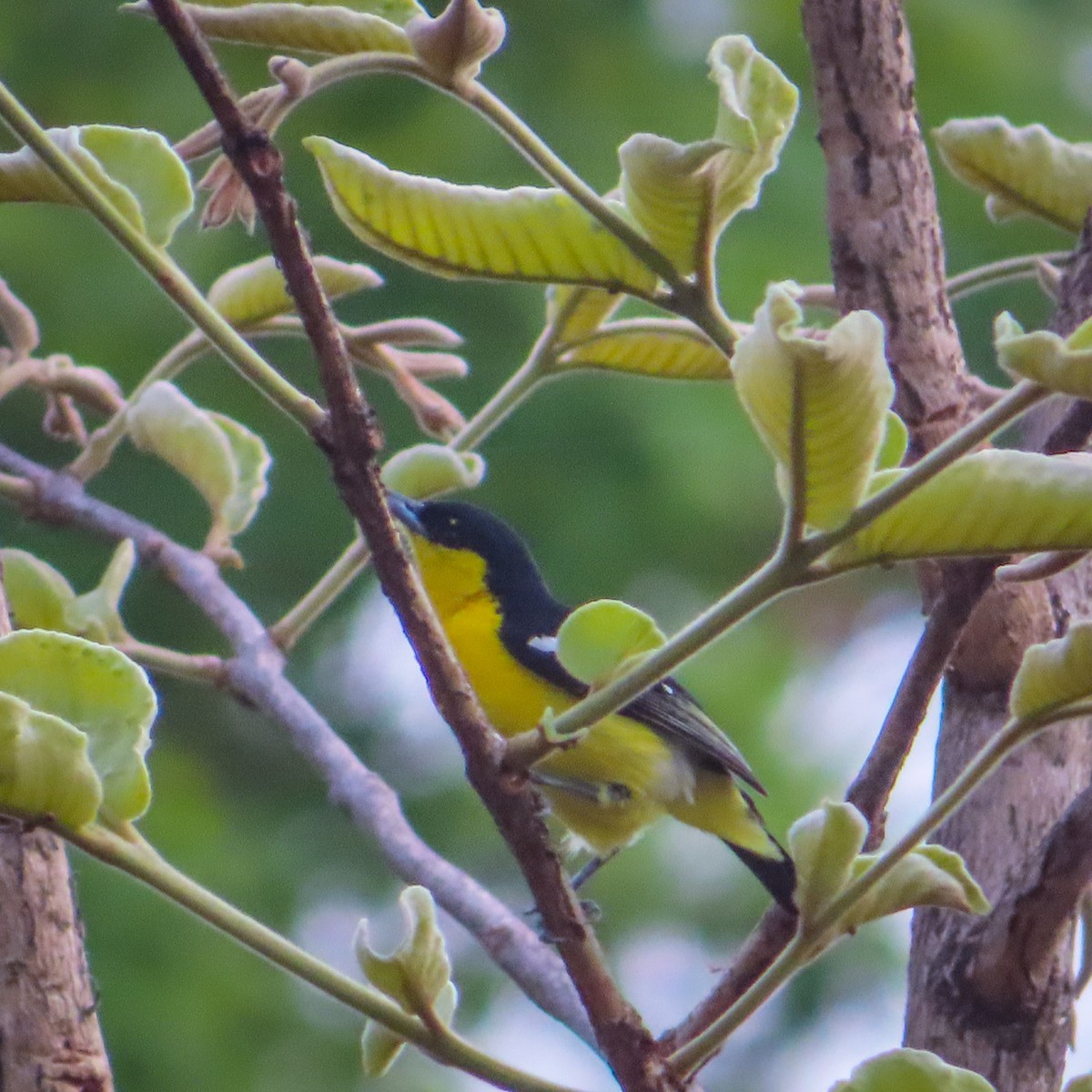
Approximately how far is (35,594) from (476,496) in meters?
3.83

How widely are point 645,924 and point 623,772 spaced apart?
3483 mm

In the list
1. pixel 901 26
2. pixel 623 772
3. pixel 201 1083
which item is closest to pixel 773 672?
pixel 201 1083

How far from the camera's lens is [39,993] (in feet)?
3.04

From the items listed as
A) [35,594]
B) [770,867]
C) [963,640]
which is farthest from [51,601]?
[770,867]

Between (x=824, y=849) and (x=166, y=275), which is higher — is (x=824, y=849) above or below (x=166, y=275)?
below

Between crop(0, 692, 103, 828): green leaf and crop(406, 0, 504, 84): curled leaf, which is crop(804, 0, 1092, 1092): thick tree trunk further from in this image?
crop(0, 692, 103, 828): green leaf

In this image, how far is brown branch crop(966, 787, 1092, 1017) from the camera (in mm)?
1072

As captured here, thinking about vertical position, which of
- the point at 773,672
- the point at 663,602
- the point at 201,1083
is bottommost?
the point at 201,1083

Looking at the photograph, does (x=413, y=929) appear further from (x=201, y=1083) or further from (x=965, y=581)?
(x=201, y=1083)

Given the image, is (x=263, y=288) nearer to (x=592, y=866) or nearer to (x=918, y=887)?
(x=918, y=887)

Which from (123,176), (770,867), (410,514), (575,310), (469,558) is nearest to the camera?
(123,176)

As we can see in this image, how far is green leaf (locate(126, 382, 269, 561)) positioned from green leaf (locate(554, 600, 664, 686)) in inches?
34.5

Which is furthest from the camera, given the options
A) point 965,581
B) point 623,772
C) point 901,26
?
point 623,772

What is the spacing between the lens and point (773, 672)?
550 centimetres
